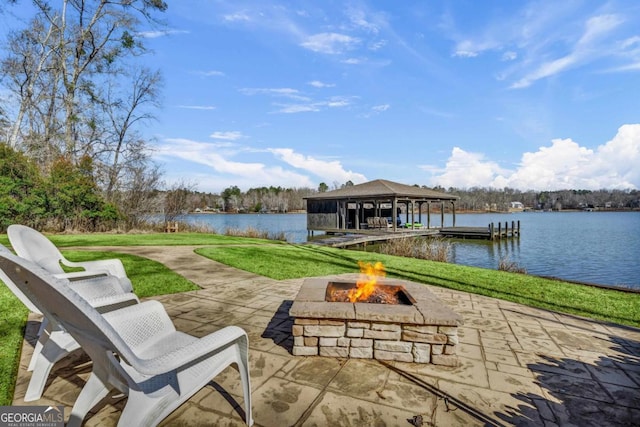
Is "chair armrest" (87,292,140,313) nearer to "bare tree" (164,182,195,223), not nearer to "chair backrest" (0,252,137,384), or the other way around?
"chair backrest" (0,252,137,384)

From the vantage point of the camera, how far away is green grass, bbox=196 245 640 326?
16.5ft

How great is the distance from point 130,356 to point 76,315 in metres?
0.40

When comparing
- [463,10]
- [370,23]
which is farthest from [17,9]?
[463,10]

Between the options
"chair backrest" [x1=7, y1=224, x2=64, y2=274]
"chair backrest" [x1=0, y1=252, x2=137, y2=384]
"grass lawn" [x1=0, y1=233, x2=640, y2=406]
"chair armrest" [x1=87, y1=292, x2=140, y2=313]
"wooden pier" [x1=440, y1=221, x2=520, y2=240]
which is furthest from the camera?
"wooden pier" [x1=440, y1=221, x2=520, y2=240]

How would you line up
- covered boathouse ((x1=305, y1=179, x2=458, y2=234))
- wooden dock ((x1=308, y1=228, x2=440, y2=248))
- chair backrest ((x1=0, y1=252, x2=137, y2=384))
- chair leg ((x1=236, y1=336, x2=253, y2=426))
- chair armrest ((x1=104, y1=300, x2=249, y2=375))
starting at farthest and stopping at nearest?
covered boathouse ((x1=305, y1=179, x2=458, y2=234)) < wooden dock ((x1=308, y1=228, x2=440, y2=248)) < chair leg ((x1=236, y1=336, x2=253, y2=426)) < chair armrest ((x1=104, y1=300, x2=249, y2=375)) < chair backrest ((x1=0, y1=252, x2=137, y2=384))

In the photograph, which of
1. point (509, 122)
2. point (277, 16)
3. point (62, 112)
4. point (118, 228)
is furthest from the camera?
point (62, 112)

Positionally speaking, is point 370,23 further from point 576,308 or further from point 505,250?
point 505,250

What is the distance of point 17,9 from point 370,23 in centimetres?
1954

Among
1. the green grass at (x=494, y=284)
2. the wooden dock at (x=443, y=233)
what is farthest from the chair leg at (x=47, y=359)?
the wooden dock at (x=443, y=233)

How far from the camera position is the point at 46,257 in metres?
3.47

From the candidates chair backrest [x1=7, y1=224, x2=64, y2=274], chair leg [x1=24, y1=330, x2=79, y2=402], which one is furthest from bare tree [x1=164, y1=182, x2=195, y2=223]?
chair leg [x1=24, y1=330, x2=79, y2=402]

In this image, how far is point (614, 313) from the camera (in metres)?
4.80

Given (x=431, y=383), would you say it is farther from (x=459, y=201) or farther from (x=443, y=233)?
(x=459, y=201)

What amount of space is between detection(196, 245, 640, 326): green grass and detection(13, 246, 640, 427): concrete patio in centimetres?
116
